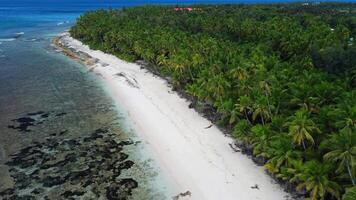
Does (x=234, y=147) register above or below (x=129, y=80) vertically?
above

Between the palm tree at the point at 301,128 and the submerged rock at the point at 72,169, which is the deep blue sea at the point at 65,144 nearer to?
the submerged rock at the point at 72,169

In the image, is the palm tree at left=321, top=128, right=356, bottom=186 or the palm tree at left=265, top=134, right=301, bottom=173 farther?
the palm tree at left=265, top=134, right=301, bottom=173

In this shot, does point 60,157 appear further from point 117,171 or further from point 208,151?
point 208,151

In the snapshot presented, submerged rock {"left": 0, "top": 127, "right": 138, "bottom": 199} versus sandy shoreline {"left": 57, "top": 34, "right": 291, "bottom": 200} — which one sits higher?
sandy shoreline {"left": 57, "top": 34, "right": 291, "bottom": 200}

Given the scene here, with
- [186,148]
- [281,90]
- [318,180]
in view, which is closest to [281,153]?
[318,180]

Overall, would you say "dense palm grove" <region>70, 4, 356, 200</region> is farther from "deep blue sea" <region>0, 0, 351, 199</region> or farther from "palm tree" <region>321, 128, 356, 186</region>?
"deep blue sea" <region>0, 0, 351, 199</region>

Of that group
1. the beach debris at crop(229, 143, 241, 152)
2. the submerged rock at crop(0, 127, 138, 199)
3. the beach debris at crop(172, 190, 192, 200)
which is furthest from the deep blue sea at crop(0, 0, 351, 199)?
→ the beach debris at crop(229, 143, 241, 152)

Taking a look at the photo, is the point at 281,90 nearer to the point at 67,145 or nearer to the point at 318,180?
the point at 318,180
